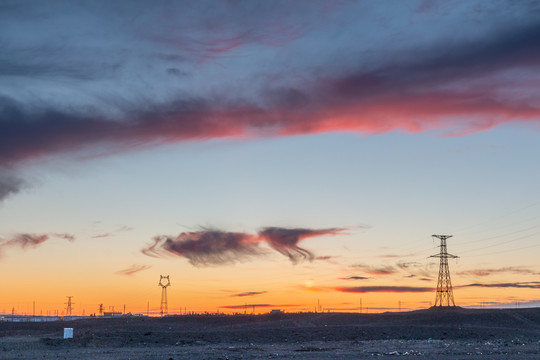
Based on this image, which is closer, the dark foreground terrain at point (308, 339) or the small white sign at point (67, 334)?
the dark foreground terrain at point (308, 339)

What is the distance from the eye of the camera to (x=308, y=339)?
319 ft

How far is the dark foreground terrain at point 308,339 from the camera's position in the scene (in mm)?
70438

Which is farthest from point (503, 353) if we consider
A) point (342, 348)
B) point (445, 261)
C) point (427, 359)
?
point (445, 261)

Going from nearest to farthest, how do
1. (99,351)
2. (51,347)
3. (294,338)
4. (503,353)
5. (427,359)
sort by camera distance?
(427,359)
(503,353)
(99,351)
(51,347)
(294,338)

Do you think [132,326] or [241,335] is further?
[132,326]

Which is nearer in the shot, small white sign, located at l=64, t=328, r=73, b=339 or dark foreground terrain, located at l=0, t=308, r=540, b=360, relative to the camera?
dark foreground terrain, located at l=0, t=308, r=540, b=360

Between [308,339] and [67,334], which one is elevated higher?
[67,334]

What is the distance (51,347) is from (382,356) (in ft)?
127

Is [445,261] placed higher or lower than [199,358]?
higher

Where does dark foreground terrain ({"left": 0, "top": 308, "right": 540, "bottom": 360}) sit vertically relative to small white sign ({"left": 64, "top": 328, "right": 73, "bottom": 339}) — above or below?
below

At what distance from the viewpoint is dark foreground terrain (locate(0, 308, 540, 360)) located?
7044 centimetres

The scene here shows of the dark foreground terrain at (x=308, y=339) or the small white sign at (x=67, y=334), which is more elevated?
the small white sign at (x=67, y=334)

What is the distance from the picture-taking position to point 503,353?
68812 mm

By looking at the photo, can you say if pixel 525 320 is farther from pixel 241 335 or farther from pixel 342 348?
pixel 342 348
